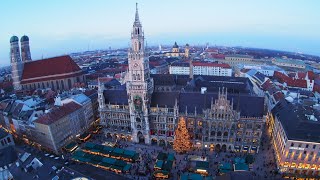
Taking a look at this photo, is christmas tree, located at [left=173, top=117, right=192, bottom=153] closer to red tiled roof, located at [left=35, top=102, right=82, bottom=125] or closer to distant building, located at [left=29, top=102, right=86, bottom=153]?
distant building, located at [left=29, top=102, right=86, bottom=153]

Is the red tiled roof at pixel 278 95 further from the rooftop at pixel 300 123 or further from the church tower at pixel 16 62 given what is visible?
the church tower at pixel 16 62

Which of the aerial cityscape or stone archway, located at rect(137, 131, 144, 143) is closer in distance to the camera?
the aerial cityscape

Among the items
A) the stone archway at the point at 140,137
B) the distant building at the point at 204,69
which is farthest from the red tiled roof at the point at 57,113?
A: the distant building at the point at 204,69

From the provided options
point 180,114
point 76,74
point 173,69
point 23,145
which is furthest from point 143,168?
point 173,69

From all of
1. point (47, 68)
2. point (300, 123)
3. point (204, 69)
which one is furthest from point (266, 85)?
point (47, 68)

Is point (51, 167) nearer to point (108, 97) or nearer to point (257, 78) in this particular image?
point (108, 97)

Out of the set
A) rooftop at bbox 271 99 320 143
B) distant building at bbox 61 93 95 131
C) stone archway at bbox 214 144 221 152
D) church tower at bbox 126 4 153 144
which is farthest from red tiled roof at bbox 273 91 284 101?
distant building at bbox 61 93 95 131

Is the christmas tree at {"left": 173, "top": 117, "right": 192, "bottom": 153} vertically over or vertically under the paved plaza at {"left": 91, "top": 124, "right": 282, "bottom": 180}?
over
